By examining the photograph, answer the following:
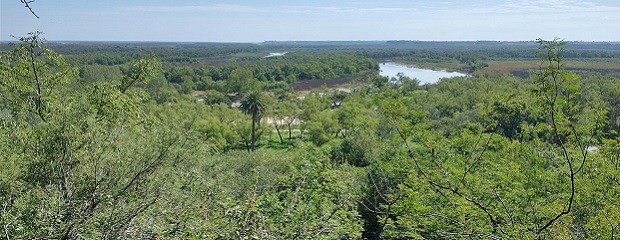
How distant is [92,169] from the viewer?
269 inches

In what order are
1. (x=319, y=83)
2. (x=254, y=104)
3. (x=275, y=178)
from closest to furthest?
1. (x=275, y=178)
2. (x=254, y=104)
3. (x=319, y=83)

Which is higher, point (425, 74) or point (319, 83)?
point (425, 74)

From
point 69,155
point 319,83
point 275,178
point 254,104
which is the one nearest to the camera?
point 69,155

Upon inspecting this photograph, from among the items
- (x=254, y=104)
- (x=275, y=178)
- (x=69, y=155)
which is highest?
(x=69, y=155)

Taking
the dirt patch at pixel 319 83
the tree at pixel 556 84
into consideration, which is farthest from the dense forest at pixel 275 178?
the dirt patch at pixel 319 83

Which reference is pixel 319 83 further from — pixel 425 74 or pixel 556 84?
pixel 556 84

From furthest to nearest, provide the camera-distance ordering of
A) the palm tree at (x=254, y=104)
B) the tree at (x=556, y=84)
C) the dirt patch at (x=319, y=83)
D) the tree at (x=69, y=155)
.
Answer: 1. the dirt patch at (x=319, y=83)
2. the palm tree at (x=254, y=104)
3. the tree at (x=69, y=155)
4. the tree at (x=556, y=84)

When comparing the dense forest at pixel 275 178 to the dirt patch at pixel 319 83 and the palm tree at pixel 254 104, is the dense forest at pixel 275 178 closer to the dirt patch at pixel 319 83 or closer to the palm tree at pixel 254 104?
the palm tree at pixel 254 104

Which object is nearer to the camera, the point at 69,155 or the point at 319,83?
the point at 69,155

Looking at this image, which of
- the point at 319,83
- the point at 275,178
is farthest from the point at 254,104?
the point at 319,83

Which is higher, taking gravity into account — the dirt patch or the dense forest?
the dense forest

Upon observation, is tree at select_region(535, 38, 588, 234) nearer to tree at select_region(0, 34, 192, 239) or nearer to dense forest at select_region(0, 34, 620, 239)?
dense forest at select_region(0, 34, 620, 239)

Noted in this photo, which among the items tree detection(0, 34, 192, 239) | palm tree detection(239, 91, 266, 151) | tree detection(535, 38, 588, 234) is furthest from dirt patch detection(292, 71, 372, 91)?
tree detection(535, 38, 588, 234)

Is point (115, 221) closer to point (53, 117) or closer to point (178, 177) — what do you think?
point (178, 177)
